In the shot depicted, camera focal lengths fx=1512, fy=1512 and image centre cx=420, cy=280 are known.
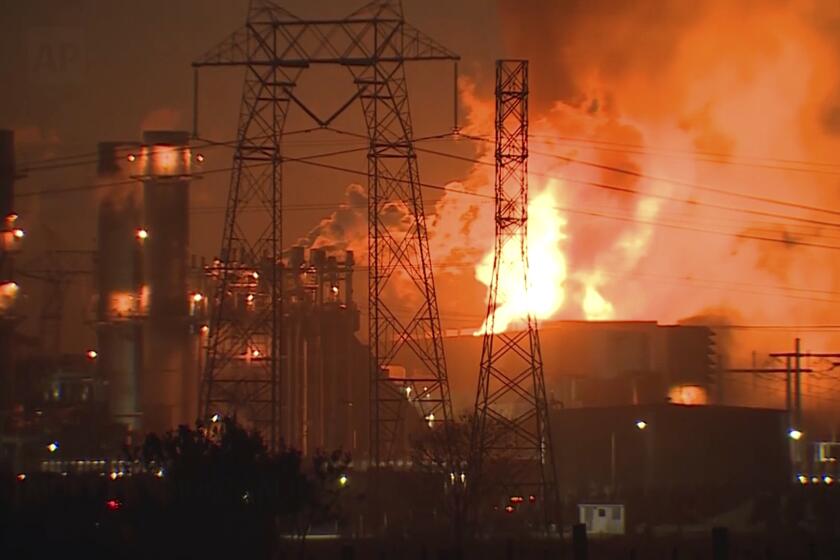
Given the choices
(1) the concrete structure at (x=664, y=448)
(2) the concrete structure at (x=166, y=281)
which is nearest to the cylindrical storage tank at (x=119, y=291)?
(2) the concrete structure at (x=166, y=281)

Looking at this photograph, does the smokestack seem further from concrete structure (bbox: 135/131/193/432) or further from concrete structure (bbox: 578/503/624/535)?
concrete structure (bbox: 578/503/624/535)

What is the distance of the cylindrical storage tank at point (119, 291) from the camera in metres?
63.8

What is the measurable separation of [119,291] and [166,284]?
2718 mm

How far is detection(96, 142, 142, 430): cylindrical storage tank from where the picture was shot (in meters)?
63.8

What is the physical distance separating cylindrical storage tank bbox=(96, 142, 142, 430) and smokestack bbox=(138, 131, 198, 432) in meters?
0.92

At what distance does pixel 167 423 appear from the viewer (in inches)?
2447

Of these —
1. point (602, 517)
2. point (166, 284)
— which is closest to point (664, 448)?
point (602, 517)

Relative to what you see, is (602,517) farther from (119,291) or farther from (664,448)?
(119,291)

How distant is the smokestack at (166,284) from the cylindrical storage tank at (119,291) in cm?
92

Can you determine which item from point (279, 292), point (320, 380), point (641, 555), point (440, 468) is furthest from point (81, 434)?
point (641, 555)

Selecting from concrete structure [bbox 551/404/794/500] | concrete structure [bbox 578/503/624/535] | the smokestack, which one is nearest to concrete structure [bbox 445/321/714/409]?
concrete structure [bbox 551/404/794/500]

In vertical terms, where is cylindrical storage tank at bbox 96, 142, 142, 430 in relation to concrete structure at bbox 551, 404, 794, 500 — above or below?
above

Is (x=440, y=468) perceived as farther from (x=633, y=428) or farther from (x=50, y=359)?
(x=50, y=359)

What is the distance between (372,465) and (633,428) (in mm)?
19389
